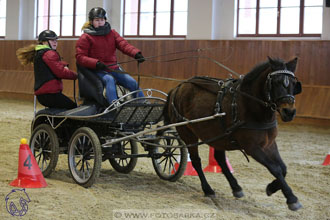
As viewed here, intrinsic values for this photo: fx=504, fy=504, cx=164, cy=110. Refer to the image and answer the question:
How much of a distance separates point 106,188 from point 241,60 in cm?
863

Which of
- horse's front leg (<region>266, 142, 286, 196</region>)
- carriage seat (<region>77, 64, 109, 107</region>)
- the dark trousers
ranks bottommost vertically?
horse's front leg (<region>266, 142, 286, 196</region>)

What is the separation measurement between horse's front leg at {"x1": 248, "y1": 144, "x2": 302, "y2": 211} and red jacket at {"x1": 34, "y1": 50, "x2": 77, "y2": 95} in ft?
8.51

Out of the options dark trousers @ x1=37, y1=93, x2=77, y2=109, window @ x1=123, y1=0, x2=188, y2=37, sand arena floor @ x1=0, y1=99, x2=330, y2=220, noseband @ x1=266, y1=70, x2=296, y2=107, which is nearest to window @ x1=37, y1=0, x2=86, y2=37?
window @ x1=123, y1=0, x2=188, y2=37

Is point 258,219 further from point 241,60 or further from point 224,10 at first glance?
point 224,10

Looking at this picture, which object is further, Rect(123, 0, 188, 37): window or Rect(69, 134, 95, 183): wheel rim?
Rect(123, 0, 188, 37): window

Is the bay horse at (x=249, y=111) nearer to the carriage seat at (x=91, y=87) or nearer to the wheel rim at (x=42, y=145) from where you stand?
the carriage seat at (x=91, y=87)

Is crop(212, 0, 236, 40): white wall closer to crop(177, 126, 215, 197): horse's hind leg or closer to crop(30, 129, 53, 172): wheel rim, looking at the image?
crop(30, 129, 53, 172): wheel rim

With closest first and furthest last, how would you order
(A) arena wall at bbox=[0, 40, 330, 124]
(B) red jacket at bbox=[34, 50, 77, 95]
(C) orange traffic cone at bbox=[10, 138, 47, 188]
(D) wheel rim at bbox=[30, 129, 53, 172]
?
(C) orange traffic cone at bbox=[10, 138, 47, 188] < (B) red jacket at bbox=[34, 50, 77, 95] < (D) wheel rim at bbox=[30, 129, 53, 172] < (A) arena wall at bbox=[0, 40, 330, 124]

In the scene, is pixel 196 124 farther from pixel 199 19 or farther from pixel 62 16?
pixel 62 16

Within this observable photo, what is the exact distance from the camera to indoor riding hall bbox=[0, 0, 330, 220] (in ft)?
15.3

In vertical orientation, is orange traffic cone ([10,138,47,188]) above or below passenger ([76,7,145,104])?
below

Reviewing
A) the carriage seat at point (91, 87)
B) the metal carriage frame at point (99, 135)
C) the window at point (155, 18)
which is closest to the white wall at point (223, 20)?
the window at point (155, 18)

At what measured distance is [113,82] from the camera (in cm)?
566

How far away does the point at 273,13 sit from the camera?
13.6 meters
